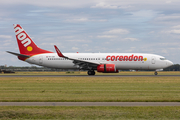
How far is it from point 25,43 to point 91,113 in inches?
1571

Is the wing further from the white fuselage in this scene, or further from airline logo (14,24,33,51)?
airline logo (14,24,33,51)

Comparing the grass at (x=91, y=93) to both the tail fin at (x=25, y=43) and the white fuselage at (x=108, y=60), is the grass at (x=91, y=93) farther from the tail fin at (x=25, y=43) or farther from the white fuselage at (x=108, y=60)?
the tail fin at (x=25, y=43)

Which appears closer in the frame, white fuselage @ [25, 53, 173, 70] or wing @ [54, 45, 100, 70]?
wing @ [54, 45, 100, 70]

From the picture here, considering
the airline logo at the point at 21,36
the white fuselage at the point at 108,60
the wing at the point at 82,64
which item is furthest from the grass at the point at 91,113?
the airline logo at the point at 21,36

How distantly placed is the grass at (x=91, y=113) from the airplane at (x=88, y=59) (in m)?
31.7

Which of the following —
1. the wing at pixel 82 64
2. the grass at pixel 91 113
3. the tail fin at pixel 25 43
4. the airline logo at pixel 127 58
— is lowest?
the grass at pixel 91 113

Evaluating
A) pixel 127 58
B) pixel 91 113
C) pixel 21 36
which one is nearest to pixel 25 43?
pixel 21 36

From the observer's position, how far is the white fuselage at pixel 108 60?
149ft

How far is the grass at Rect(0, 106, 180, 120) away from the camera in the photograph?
10242mm

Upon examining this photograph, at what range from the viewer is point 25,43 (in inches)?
1914

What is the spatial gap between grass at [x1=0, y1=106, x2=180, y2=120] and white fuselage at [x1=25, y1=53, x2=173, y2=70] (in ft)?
111

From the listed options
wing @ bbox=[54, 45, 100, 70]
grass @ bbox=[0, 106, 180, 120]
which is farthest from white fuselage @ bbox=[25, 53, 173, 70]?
grass @ bbox=[0, 106, 180, 120]

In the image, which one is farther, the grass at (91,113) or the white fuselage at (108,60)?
the white fuselage at (108,60)

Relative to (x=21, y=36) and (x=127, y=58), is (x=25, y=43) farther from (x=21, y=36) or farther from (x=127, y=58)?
(x=127, y=58)
